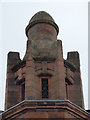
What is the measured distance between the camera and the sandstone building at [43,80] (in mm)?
15281

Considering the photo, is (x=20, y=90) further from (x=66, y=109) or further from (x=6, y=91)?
(x=66, y=109)

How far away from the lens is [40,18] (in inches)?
779

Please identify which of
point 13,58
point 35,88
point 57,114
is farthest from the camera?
point 13,58

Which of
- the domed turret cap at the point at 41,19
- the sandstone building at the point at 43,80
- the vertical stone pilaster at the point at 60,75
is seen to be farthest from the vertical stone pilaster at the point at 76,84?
the domed turret cap at the point at 41,19

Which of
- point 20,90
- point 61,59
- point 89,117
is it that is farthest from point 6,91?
point 89,117

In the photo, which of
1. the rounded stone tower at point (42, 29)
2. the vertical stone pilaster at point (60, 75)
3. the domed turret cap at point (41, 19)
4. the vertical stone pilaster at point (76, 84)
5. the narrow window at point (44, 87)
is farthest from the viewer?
the domed turret cap at point (41, 19)

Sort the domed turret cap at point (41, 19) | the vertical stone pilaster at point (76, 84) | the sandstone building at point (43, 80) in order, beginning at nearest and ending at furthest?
the sandstone building at point (43, 80) < the vertical stone pilaster at point (76, 84) < the domed turret cap at point (41, 19)

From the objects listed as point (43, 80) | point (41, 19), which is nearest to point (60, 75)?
point (43, 80)

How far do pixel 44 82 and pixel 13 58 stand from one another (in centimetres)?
298

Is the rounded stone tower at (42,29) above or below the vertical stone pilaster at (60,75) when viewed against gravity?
above

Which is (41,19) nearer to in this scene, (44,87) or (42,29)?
(42,29)

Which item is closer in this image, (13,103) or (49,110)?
(49,110)

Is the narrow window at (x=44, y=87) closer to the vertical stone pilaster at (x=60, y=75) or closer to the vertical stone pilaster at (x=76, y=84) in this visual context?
the vertical stone pilaster at (x=60, y=75)

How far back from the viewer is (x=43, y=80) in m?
17.0
